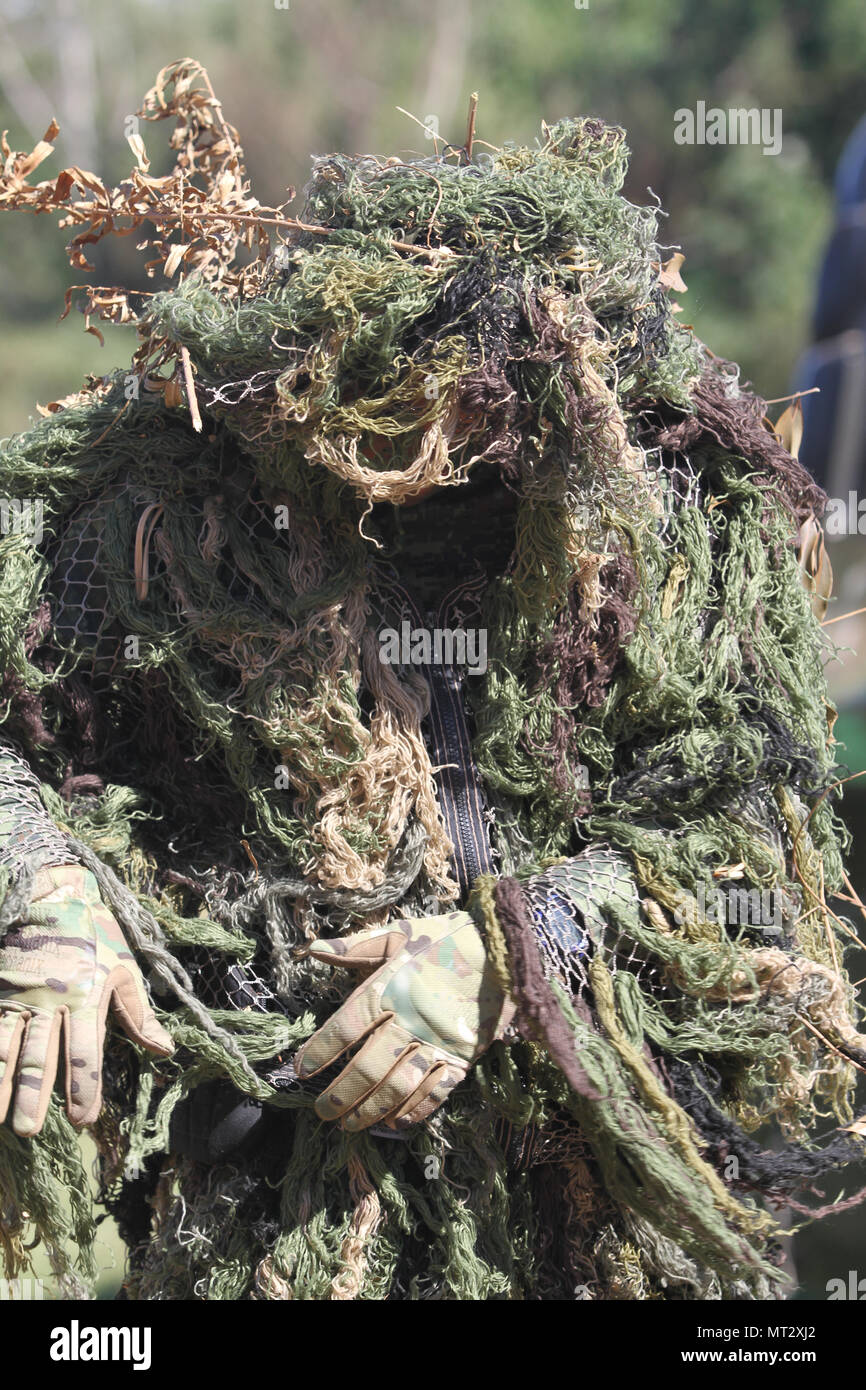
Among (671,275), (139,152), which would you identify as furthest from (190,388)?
(671,275)

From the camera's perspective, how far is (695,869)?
3.33 ft

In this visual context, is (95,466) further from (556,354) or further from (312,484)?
A: (556,354)

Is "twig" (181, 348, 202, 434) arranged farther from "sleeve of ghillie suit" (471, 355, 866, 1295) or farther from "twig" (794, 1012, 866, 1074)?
"twig" (794, 1012, 866, 1074)

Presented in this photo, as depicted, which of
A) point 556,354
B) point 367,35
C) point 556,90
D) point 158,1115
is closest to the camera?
point 556,354

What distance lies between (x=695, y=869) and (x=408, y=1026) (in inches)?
10.7

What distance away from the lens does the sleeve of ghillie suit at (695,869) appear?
3.02 ft

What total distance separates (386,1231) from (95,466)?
688mm

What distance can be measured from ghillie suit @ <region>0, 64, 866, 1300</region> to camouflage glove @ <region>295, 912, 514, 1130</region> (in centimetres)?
3

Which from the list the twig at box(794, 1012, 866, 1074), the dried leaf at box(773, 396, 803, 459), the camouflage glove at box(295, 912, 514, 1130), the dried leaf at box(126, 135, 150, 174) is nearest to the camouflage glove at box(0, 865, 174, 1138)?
the camouflage glove at box(295, 912, 514, 1130)

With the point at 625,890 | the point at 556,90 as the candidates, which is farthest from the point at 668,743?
the point at 556,90

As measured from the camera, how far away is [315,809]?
3.34 ft

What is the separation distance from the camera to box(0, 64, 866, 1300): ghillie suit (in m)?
0.92

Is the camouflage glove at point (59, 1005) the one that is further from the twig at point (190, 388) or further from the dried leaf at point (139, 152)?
the dried leaf at point (139, 152)

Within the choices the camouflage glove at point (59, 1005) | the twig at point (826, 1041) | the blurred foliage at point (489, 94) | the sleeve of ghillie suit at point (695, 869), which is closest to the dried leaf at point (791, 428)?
the sleeve of ghillie suit at point (695, 869)
